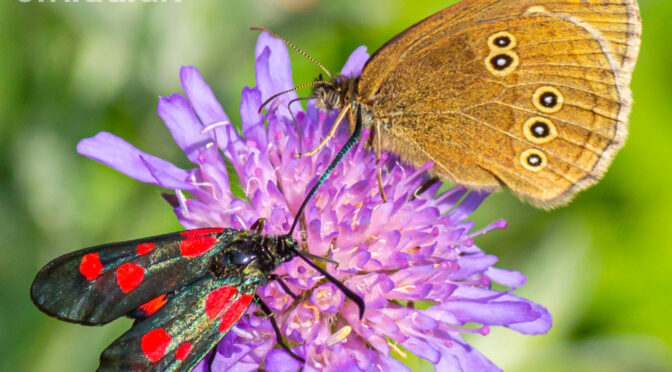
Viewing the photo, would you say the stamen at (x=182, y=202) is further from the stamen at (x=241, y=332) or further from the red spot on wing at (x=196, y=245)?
the stamen at (x=241, y=332)

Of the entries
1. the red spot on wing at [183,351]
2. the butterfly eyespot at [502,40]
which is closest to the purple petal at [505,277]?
the butterfly eyespot at [502,40]

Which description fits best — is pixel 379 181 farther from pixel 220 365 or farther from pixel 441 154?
pixel 220 365

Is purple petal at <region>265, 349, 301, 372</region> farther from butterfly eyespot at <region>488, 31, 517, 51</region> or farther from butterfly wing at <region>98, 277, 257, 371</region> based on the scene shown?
butterfly eyespot at <region>488, 31, 517, 51</region>

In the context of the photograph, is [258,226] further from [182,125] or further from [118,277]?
[182,125]

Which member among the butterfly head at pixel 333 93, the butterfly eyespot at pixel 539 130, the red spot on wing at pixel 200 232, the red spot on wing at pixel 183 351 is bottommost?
the red spot on wing at pixel 183 351

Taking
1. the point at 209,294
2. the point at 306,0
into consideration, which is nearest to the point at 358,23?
the point at 306,0

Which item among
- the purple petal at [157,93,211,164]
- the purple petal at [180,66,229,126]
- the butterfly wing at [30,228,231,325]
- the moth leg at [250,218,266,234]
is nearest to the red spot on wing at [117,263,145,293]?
the butterfly wing at [30,228,231,325]
